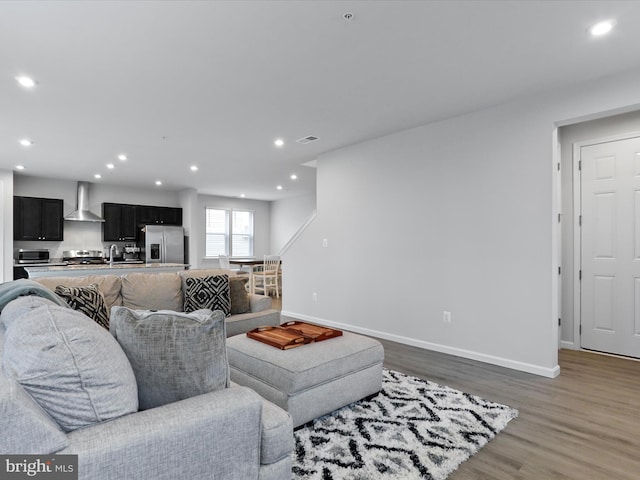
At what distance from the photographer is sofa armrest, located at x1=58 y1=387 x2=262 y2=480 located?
40.3 inches

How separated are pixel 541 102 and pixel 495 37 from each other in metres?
1.26

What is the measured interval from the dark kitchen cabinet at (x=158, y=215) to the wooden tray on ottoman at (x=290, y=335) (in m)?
6.92

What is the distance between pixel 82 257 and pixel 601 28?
8.95m

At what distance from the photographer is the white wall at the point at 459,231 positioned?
336 centimetres

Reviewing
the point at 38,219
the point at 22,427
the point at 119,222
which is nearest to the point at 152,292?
the point at 22,427

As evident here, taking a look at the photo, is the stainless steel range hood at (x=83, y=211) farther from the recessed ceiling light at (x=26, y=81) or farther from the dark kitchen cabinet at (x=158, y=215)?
the recessed ceiling light at (x=26, y=81)

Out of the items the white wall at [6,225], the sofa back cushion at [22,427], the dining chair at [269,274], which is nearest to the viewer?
the sofa back cushion at [22,427]

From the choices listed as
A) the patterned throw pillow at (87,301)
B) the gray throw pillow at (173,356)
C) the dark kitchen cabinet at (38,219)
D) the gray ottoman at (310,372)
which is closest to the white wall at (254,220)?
the dark kitchen cabinet at (38,219)

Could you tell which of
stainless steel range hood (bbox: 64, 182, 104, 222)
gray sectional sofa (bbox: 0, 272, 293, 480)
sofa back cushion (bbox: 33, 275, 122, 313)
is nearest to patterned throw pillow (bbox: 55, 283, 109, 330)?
sofa back cushion (bbox: 33, 275, 122, 313)

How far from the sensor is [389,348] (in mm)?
4184

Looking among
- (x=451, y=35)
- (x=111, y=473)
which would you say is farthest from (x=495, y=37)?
(x=111, y=473)

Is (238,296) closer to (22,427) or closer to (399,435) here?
(399,435)

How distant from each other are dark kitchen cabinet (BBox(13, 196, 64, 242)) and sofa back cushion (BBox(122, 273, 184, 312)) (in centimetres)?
527

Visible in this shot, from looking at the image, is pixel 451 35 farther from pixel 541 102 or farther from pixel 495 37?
pixel 541 102
